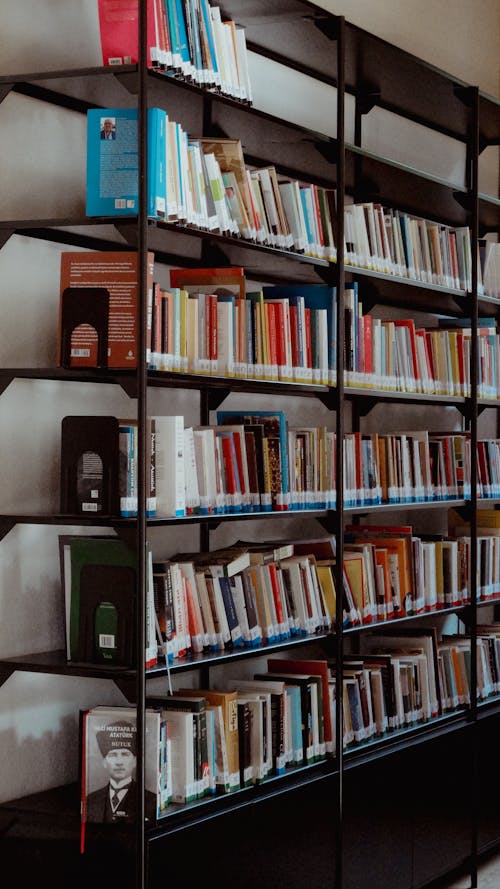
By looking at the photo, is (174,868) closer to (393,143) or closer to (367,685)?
(367,685)

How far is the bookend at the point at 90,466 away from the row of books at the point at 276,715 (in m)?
0.53

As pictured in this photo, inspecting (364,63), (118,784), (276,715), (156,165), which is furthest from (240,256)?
(118,784)

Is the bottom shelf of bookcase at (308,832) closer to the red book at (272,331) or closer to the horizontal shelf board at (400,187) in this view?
the red book at (272,331)

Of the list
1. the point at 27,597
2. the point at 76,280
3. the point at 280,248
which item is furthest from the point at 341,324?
the point at 27,597

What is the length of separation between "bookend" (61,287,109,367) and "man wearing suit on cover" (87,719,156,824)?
0.92 m

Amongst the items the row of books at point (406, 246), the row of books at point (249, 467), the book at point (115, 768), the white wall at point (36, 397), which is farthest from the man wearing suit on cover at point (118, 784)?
the row of books at point (406, 246)

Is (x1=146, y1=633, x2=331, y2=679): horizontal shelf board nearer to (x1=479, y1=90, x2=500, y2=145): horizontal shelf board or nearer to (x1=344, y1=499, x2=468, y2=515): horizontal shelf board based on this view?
(x1=344, y1=499, x2=468, y2=515): horizontal shelf board

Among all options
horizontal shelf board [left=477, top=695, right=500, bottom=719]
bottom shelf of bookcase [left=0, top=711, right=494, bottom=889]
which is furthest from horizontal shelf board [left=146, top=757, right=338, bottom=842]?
horizontal shelf board [left=477, top=695, right=500, bottom=719]

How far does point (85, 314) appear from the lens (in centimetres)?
320

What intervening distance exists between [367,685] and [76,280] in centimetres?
184

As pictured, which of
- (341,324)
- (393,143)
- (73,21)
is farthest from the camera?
(393,143)

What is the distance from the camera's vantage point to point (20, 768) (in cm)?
334

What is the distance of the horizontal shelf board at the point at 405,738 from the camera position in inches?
164

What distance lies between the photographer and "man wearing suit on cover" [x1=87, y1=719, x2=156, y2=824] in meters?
3.15
